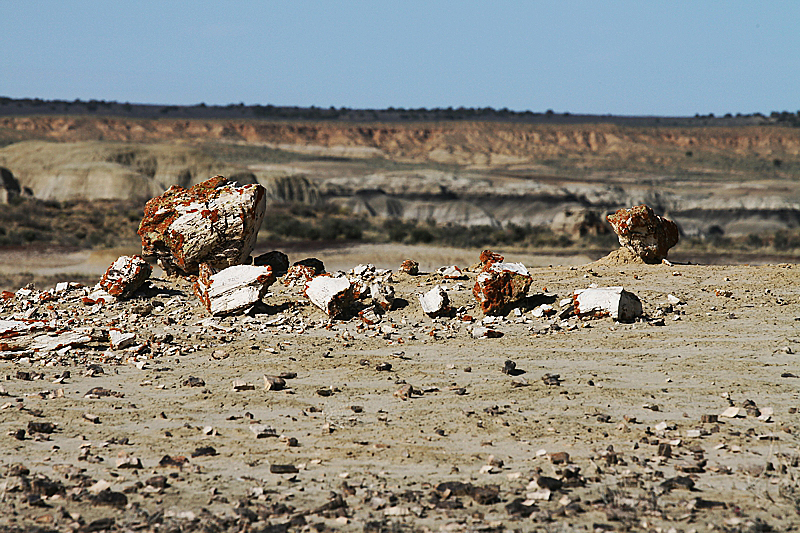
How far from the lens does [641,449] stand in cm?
628

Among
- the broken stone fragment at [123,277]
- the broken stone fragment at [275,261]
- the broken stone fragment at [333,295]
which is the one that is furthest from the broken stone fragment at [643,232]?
the broken stone fragment at [123,277]

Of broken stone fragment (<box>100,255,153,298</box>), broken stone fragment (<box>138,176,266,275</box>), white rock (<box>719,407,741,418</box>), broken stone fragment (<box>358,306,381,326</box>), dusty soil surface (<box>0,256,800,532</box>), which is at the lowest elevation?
dusty soil surface (<box>0,256,800,532</box>)

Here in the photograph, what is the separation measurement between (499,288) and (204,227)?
4914 mm

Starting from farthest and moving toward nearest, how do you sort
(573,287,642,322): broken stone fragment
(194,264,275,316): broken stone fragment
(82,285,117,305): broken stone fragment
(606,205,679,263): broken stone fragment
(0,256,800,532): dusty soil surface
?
(606,205,679,263): broken stone fragment, (82,285,117,305): broken stone fragment, (194,264,275,316): broken stone fragment, (573,287,642,322): broken stone fragment, (0,256,800,532): dusty soil surface

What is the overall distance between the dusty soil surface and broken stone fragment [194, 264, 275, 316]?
0.28 m

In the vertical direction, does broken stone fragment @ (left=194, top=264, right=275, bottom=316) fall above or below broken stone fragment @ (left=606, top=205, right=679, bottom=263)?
below

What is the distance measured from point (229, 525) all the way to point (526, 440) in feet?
8.05

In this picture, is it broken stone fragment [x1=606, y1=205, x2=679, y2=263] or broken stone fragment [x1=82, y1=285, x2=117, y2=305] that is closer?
broken stone fragment [x1=82, y1=285, x2=117, y2=305]

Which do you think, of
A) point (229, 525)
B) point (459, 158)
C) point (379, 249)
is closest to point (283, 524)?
point (229, 525)

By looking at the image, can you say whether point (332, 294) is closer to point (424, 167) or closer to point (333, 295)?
point (333, 295)

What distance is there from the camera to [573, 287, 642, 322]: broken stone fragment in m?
10.0

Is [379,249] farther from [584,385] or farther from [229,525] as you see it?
[229,525]

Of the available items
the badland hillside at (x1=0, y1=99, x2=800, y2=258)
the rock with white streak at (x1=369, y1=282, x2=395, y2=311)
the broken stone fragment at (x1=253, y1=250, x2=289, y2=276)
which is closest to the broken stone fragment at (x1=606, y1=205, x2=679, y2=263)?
the rock with white streak at (x1=369, y1=282, x2=395, y2=311)

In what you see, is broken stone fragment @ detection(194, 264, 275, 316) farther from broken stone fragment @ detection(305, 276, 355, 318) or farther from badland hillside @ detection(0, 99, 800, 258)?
badland hillside @ detection(0, 99, 800, 258)
